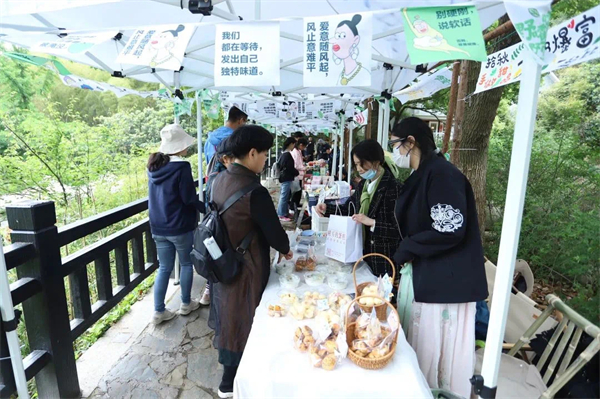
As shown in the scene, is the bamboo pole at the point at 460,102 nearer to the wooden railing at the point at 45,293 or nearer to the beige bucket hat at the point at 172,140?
the beige bucket hat at the point at 172,140

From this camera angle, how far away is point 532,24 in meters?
1.13

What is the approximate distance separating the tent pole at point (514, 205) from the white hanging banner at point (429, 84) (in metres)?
2.54

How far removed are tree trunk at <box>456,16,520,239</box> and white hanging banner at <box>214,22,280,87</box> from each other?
3223 millimetres

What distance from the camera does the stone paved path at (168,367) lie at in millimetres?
2346

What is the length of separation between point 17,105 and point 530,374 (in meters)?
15.3

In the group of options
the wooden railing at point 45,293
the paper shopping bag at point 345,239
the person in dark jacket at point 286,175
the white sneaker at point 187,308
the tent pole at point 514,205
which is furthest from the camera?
the person in dark jacket at point 286,175

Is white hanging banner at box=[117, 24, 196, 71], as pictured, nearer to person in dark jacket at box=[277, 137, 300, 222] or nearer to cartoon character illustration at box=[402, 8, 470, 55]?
cartoon character illustration at box=[402, 8, 470, 55]

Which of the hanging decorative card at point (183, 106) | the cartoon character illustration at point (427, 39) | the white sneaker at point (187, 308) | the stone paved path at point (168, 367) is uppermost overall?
the cartoon character illustration at point (427, 39)

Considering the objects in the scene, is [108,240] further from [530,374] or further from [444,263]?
[530,374]

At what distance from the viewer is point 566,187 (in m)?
4.48

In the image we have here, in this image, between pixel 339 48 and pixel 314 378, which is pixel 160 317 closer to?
pixel 314 378

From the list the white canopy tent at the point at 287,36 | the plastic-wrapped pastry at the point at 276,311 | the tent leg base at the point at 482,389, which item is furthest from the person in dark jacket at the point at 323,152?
the tent leg base at the point at 482,389

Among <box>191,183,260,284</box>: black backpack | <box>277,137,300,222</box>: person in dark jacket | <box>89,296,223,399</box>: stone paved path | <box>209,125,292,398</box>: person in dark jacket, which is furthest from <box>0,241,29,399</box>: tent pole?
<box>277,137,300,222</box>: person in dark jacket

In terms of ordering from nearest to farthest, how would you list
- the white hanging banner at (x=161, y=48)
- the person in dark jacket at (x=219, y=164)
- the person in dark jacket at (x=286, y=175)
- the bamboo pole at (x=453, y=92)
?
the white hanging banner at (x=161, y=48) < the person in dark jacket at (x=219, y=164) < the bamboo pole at (x=453, y=92) < the person in dark jacket at (x=286, y=175)
